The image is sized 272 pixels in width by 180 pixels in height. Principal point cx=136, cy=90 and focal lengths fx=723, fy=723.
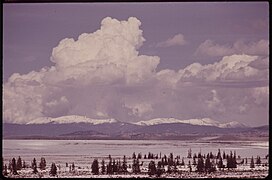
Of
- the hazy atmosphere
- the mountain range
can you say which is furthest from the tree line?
the hazy atmosphere

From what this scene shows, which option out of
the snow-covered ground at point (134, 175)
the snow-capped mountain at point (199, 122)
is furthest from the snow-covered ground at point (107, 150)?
the snow-capped mountain at point (199, 122)

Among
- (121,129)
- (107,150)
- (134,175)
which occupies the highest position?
(121,129)

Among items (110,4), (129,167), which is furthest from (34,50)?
(129,167)

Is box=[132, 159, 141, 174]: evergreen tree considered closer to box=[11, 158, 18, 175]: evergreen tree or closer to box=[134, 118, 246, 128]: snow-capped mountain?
box=[134, 118, 246, 128]: snow-capped mountain

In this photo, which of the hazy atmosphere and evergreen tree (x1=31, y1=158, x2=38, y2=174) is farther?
evergreen tree (x1=31, y1=158, x2=38, y2=174)

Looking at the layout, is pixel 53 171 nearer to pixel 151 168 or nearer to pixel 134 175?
pixel 134 175

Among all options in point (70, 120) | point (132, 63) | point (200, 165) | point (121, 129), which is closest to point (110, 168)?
point (121, 129)
